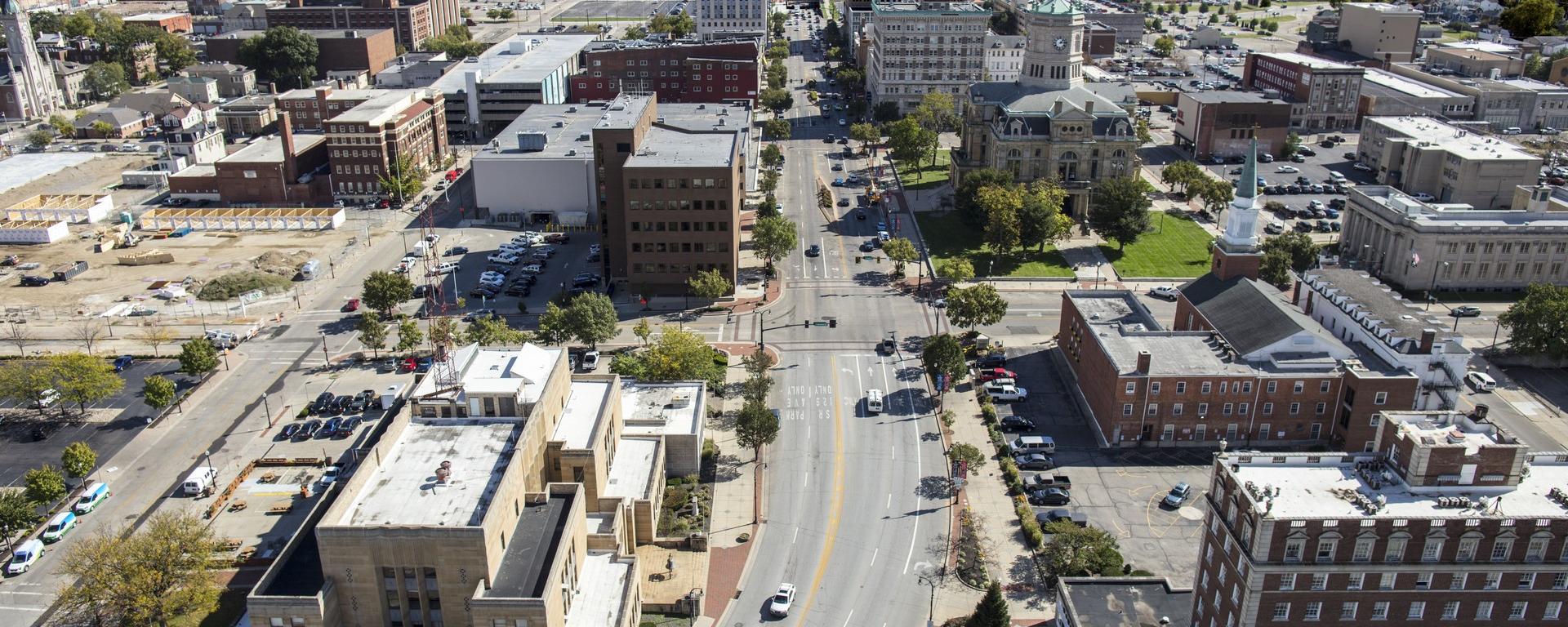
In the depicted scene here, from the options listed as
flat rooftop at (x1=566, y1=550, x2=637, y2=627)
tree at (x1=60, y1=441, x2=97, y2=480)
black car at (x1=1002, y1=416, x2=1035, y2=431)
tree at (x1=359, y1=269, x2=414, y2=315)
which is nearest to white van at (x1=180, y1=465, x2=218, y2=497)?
tree at (x1=60, y1=441, x2=97, y2=480)

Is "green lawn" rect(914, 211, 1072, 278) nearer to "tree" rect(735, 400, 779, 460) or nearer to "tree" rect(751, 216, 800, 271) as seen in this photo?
"tree" rect(751, 216, 800, 271)

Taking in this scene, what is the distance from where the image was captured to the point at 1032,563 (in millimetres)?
85500

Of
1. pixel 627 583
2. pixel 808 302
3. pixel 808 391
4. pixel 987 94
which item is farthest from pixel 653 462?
pixel 987 94

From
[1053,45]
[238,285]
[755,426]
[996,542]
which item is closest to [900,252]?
[755,426]

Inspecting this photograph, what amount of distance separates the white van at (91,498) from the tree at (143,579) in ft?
50.3

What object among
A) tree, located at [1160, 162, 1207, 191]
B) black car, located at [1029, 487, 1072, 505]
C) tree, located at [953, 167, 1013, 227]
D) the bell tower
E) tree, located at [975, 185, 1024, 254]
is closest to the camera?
black car, located at [1029, 487, 1072, 505]

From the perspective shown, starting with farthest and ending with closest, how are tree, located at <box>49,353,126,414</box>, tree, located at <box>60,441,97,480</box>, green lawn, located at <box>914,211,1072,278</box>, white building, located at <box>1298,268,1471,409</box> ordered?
green lawn, located at <box>914,211,1072,278</box>, tree, located at <box>49,353,126,414</box>, white building, located at <box>1298,268,1471,409</box>, tree, located at <box>60,441,97,480</box>

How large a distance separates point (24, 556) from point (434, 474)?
39095 mm

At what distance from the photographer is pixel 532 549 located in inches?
2783

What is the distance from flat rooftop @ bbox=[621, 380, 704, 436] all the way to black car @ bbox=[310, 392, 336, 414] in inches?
1209

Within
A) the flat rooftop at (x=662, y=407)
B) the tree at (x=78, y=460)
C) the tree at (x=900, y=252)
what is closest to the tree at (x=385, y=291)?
the tree at (x=78, y=460)

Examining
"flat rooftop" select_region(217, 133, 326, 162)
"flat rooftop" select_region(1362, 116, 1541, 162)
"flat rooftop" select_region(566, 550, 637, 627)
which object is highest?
"flat rooftop" select_region(1362, 116, 1541, 162)

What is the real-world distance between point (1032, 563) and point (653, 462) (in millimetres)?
32341

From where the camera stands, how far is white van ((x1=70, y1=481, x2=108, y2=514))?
92938 mm
